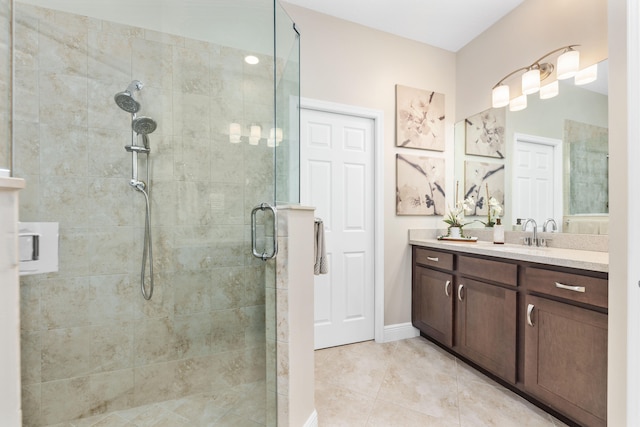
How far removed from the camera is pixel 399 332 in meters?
2.63

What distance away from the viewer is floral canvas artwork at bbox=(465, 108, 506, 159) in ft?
8.14

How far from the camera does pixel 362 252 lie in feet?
8.55

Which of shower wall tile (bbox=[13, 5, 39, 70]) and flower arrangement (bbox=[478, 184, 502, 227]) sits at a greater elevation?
shower wall tile (bbox=[13, 5, 39, 70])

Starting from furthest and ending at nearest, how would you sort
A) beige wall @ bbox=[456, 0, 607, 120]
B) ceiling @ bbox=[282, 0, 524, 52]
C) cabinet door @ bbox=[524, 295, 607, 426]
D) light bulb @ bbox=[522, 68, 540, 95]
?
1. ceiling @ bbox=[282, 0, 524, 52]
2. light bulb @ bbox=[522, 68, 540, 95]
3. beige wall @ bbox=[456, 0, 607, 120]
4. cabinet door @ bbox=[524, 295, 607, 426]

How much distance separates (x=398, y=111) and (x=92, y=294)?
262 centimetres

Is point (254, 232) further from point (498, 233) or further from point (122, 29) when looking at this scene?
point (498, 233)

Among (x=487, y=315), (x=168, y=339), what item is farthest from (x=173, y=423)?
(x=487, y=315)

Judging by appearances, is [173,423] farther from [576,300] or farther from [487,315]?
[576,300]

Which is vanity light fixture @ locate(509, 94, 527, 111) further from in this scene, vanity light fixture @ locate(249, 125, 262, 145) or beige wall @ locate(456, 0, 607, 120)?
vanity light fixture @ locate(249, 125, 262, 145)

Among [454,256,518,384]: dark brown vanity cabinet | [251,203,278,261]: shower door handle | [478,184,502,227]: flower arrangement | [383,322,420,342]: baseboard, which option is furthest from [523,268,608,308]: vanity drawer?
[251,203,278,261]: shower door handle

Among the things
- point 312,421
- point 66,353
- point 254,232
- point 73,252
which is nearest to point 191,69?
point 254,232

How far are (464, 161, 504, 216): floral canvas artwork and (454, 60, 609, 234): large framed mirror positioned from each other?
12 mm

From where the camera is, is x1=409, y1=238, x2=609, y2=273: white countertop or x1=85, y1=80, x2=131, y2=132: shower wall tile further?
x1=85, y1=80, x2=131, y2=132: shower wall tile

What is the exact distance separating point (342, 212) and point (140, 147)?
5.14 ft
